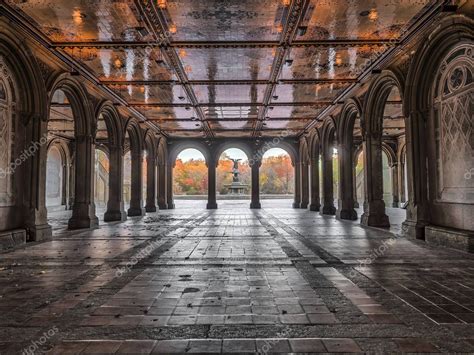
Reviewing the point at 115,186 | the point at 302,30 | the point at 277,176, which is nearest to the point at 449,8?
the point at 302,30

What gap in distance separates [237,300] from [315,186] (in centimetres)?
1797

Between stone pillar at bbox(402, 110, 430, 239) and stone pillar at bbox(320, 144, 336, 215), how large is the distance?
8.70 metres

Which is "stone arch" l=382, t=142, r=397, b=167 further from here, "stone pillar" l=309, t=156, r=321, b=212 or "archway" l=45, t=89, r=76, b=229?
"archway" l=45, t=89, r=76, b=229

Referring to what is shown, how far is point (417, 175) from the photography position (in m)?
8.97

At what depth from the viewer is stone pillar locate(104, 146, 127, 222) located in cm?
1484

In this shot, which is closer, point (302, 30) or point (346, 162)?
point (302, 30)

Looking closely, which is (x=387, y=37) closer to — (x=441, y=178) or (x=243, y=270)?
(x=441, y=178)

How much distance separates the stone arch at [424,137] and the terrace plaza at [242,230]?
39 mm

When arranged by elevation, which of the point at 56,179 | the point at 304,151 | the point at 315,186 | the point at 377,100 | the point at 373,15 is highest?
the point at 373,15

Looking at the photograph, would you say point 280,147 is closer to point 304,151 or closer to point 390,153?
point 304,151

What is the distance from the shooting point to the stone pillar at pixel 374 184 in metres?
11.8

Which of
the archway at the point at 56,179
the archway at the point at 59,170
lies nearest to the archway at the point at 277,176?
the archway at the point at 59,170

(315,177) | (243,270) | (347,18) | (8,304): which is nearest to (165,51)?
(347,18)

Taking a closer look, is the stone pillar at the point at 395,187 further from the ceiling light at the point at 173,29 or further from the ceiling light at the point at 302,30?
the ceiling light at the point at 173,29
